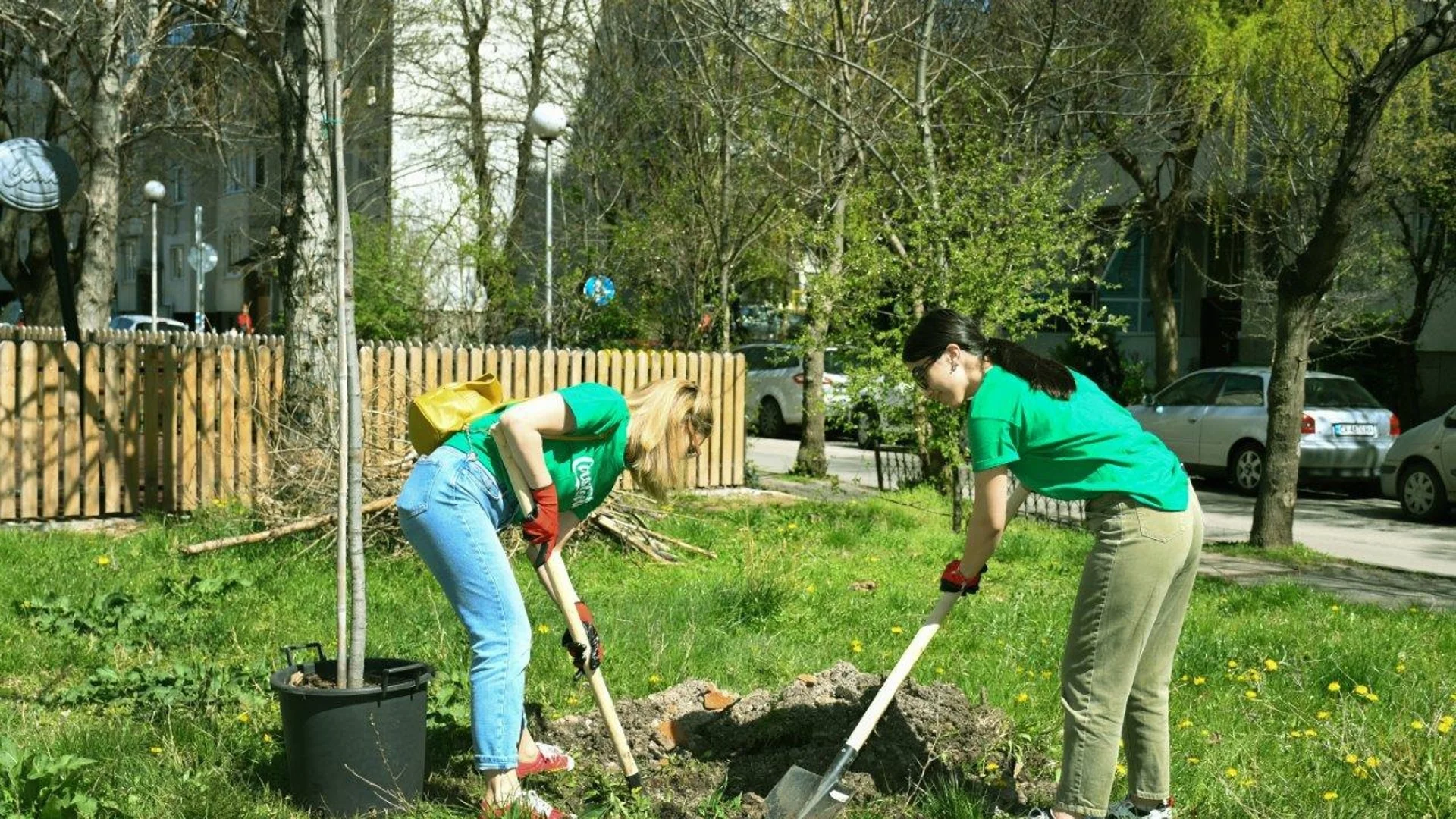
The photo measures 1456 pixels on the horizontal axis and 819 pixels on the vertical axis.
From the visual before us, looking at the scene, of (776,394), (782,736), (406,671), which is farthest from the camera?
(776,394)

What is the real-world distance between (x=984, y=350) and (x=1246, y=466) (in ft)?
48.2

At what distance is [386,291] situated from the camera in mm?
20172

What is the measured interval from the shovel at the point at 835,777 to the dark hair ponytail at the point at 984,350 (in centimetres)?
72

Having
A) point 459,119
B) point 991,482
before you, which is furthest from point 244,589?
point 459,119

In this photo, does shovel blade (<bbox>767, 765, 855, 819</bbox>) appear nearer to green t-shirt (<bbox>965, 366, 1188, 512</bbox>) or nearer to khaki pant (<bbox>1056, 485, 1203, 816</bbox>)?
khaki pant (<bbox>1056, 485, 1203, 816</bbox>)

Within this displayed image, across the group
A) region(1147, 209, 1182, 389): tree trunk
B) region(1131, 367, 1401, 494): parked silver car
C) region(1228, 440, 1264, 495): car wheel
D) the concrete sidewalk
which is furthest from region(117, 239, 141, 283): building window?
the concrete sidewalk

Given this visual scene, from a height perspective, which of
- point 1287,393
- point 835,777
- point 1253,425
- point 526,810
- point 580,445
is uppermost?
point 1287,393

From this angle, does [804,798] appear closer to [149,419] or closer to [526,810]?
[526,810]

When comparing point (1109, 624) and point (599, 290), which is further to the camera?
point (599, 290)

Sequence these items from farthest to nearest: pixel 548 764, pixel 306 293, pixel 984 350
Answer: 1. pixel 306 293
2. pixel 548 764
3. pixel 984 350

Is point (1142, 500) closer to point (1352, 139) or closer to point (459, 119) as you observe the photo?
point (1352, 139)

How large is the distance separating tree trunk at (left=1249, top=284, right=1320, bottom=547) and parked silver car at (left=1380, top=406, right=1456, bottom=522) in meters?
4.57

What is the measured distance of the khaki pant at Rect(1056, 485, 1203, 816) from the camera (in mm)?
4051

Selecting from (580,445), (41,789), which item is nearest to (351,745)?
(41,789)
